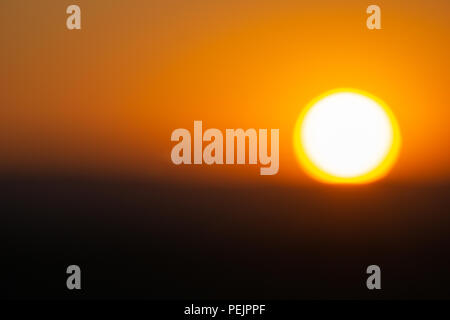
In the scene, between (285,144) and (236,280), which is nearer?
(285,144)

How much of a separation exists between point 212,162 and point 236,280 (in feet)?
15.4

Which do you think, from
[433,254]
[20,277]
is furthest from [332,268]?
[20,277]

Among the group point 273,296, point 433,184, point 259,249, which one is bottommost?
point 273,296

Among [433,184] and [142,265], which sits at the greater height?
[433,184]

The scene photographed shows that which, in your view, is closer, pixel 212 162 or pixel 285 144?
pixel 212 162

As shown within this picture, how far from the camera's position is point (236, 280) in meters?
13.7

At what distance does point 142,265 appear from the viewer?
14633 millimetres
